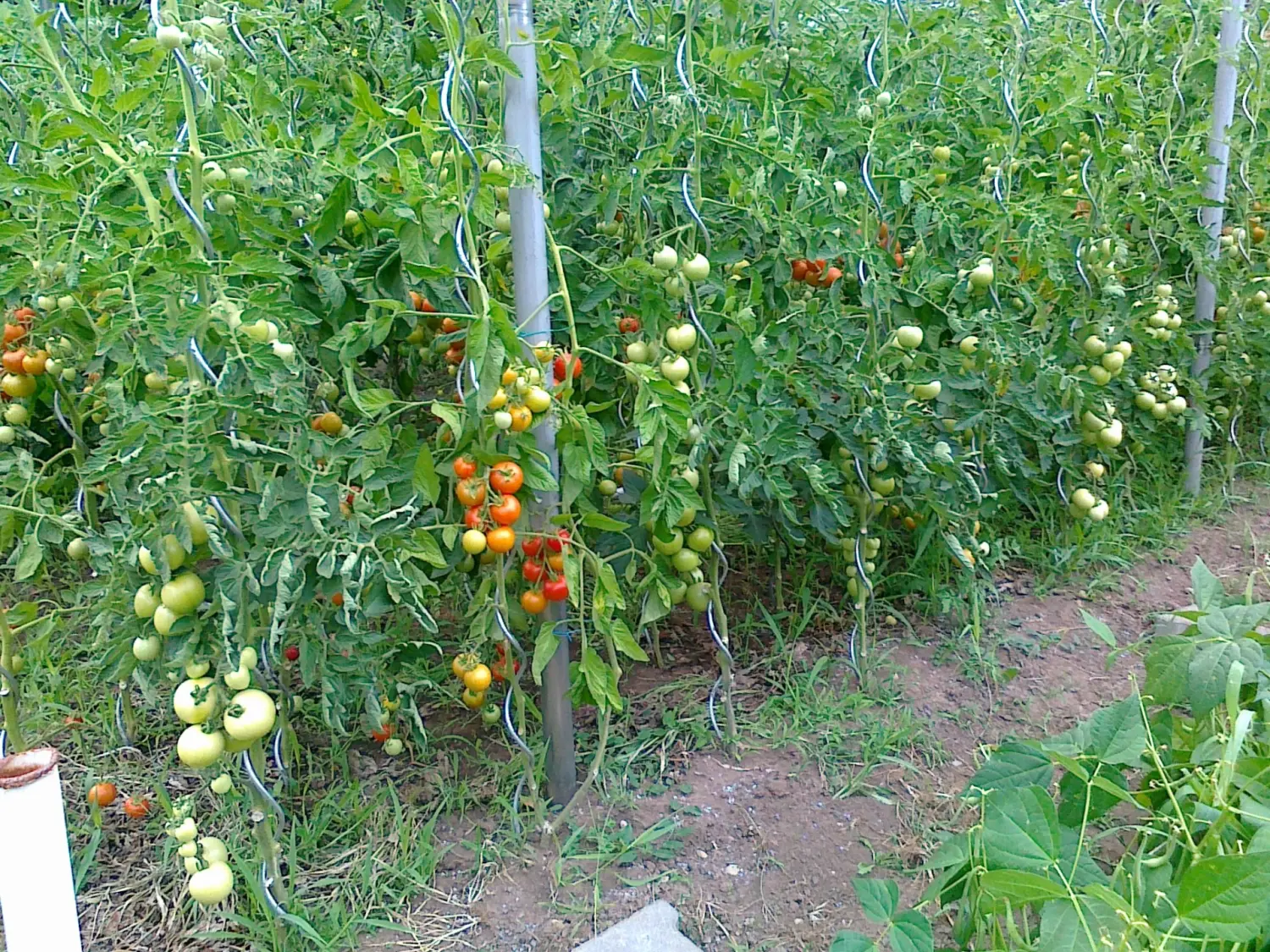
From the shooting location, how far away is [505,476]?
1529 mm

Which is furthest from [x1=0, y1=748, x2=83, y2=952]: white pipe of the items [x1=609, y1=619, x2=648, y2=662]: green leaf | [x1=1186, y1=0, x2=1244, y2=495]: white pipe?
[x1=1186, y1=0, x2=1244, y2=495]: white pipe

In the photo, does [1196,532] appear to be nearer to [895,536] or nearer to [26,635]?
A: [895,536]

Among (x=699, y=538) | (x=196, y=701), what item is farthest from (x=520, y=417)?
(x=196, y=701)

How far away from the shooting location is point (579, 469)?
5.34ft

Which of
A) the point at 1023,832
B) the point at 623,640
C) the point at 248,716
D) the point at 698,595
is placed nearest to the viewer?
the point at 1023,832

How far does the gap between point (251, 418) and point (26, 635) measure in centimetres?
134

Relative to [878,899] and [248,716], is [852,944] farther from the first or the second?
[248,716]

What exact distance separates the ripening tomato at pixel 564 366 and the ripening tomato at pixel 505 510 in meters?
0.23

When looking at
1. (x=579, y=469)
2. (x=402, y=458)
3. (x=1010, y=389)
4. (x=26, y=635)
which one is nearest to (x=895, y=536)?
(x=1010, y=389)

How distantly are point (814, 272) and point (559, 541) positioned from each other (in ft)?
2.64

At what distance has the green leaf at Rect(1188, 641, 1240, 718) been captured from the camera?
1.42 m

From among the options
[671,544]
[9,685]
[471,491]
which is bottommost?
[9,685]

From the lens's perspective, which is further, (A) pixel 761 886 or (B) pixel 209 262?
(A) pixel 761 886

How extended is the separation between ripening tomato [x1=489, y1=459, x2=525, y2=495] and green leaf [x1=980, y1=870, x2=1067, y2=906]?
0.82m
